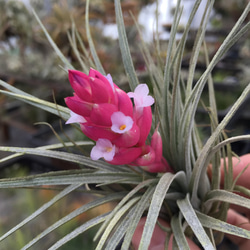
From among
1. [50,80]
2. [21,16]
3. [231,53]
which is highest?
[231,53]

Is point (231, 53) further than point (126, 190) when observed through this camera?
Yes

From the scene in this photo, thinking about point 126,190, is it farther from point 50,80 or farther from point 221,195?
point 50,80

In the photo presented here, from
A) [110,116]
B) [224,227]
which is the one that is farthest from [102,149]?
[224,227]

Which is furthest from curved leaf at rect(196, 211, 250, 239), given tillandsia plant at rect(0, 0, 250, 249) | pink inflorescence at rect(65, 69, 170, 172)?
pink inflorescence at rect(65, 69, 170, 172)

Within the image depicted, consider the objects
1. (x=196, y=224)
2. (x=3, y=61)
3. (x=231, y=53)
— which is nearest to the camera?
(x=196, y=224)

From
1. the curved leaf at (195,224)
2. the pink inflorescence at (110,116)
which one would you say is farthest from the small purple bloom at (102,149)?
the curved leaf at (195,224)

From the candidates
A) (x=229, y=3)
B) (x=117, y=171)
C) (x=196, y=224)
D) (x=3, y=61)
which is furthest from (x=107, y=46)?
(x=229, y=3)

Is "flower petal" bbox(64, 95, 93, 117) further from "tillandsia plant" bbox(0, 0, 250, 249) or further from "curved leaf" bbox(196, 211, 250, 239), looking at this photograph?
"curved leaf" bbox(196, 211, 250, 239)

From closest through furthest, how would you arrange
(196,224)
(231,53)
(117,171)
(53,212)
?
(196,224) < (117,171) < (53,212) < (231,53)

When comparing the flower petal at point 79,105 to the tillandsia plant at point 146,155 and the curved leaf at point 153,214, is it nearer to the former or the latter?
the tillandsia plant at point 146,155
